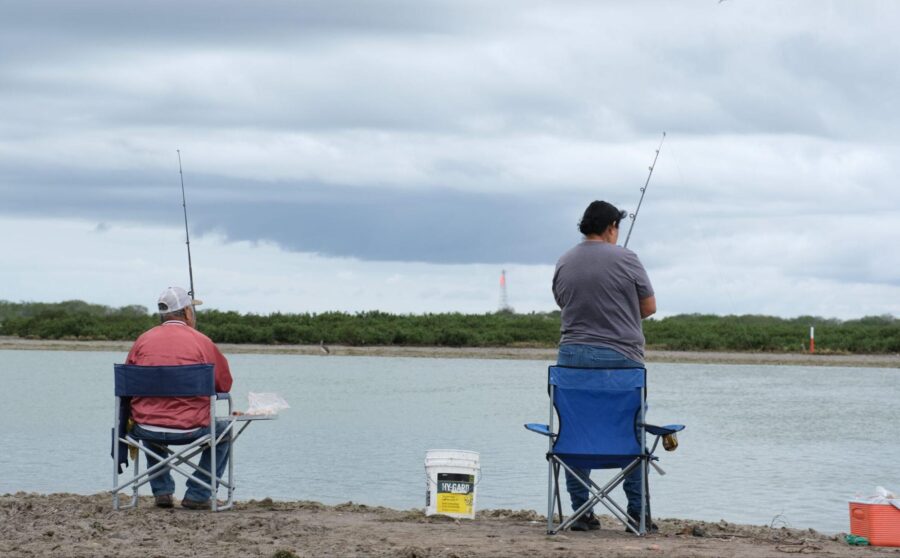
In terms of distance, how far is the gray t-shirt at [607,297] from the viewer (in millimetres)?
6832

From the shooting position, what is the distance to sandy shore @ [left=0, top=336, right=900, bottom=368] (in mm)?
35188

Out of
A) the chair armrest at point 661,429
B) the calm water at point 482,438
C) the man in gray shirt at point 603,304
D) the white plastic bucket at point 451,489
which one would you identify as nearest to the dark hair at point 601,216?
the man in gray shirt at point 603,304

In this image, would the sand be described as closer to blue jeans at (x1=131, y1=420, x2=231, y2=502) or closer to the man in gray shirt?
blue jeans at (x1=131, y1=420, x2=231, y2=502)

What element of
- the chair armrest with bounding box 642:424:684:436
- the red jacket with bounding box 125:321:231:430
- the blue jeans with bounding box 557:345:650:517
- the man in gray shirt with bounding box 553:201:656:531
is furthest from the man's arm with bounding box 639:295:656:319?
the red jacket with bounding box 125:321:231:430

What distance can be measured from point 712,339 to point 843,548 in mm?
31645

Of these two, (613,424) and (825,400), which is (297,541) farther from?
(825,400)

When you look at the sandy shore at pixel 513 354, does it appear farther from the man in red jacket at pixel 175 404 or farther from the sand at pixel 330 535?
the man in red jacket at pixel 175 404

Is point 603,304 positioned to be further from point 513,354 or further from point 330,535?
point 513,354

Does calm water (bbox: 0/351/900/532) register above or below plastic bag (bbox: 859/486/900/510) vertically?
below

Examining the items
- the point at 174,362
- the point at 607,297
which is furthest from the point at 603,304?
the point at 174,362

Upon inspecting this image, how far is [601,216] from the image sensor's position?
6.96 metres

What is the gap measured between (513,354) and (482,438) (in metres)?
21.0

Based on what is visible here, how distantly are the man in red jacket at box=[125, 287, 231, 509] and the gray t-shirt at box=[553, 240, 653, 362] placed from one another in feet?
6.65

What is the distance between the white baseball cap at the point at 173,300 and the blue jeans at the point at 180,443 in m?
0.68
